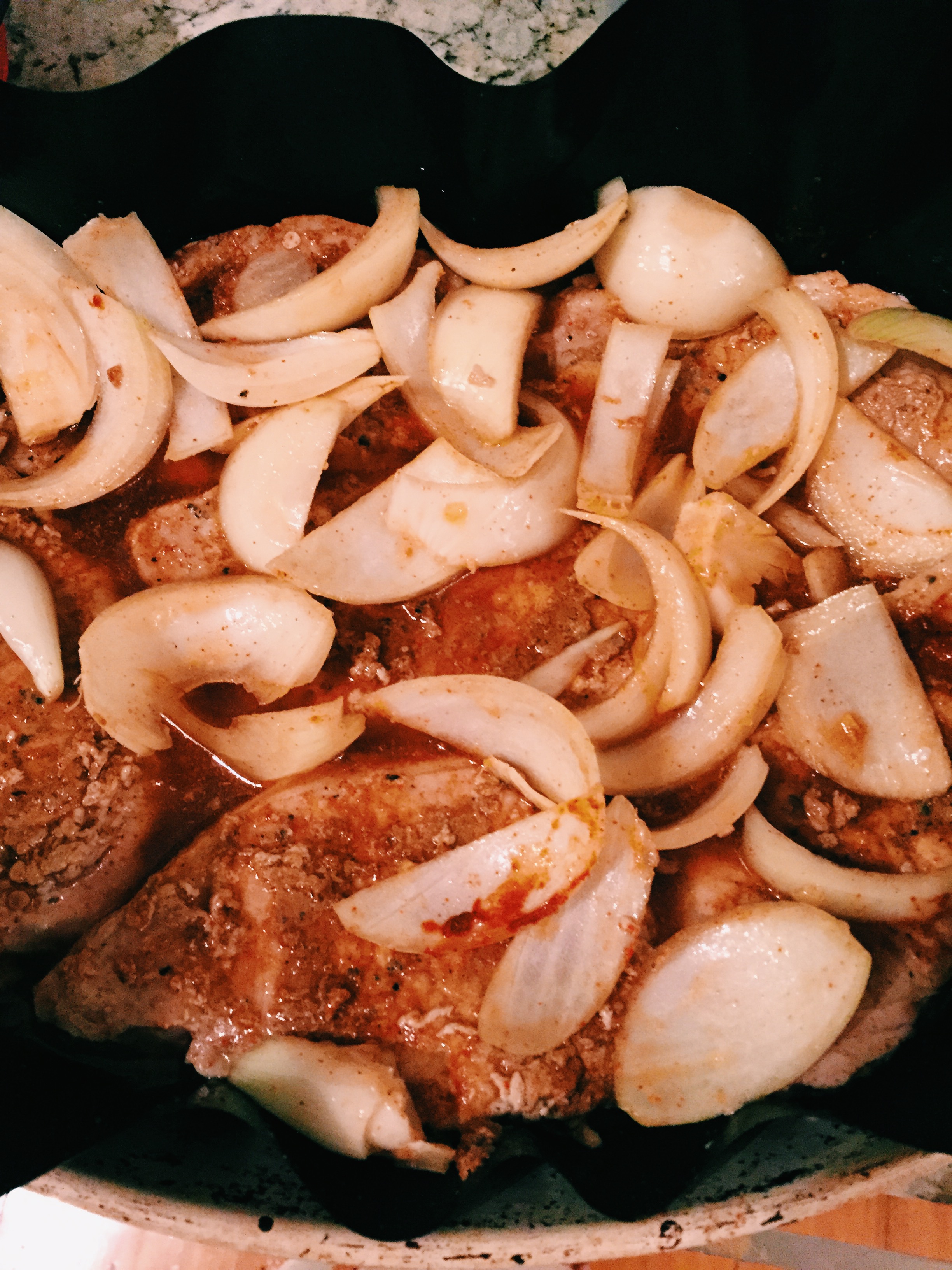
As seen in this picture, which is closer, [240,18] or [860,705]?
[860,705]

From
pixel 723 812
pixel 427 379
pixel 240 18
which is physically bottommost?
pixel 723 812

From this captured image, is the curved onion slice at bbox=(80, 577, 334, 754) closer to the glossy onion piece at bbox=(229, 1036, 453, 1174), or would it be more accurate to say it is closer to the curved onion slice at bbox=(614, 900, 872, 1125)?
the glossy onion piece at bbox=(229, 1036, 453, 1174)

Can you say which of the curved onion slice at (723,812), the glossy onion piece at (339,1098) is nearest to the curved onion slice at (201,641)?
the glossy onion piece at (339,1098)

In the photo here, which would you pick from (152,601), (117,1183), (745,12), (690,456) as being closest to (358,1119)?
(117,1183)

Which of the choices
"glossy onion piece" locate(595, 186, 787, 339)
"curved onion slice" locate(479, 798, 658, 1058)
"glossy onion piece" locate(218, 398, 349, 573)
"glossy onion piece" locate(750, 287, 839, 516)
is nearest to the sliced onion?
"glossy onion piece" locate(595, 186, 787, 339)

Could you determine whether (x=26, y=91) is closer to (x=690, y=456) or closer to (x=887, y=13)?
(x=690, y=456)

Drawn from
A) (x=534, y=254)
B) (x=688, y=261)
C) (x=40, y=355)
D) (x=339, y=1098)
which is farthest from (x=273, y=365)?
(x=339, y=1098)

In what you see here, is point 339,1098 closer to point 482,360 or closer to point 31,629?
point 31,629
